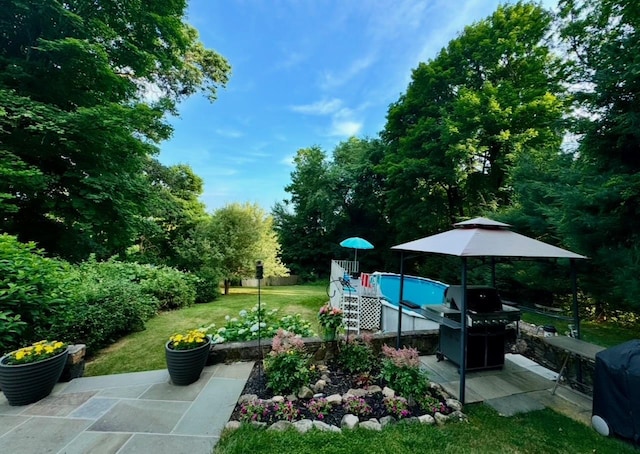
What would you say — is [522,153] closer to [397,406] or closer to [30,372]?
[397,406]

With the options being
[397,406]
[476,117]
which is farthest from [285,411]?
[476,117]

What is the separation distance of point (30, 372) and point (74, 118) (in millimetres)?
4789

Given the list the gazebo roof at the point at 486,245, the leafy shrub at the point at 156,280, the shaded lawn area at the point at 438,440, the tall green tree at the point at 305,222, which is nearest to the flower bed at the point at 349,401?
the shaded lawn area at the point at 438,440

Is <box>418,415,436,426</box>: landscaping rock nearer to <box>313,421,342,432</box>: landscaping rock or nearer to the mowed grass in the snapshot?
<box>313,421,342,432</box>: landscaping rock

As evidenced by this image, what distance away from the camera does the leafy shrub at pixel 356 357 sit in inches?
129

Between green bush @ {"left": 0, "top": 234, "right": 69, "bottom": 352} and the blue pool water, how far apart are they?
711 cm

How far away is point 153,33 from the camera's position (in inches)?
264

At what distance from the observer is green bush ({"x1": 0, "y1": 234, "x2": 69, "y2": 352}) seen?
2949 mm

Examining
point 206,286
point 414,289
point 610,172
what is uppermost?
point 610,172

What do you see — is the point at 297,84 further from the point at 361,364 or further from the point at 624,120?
the point at 361,364

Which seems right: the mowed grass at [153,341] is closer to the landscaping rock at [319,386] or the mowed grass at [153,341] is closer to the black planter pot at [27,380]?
the black planter pot at [27,380]

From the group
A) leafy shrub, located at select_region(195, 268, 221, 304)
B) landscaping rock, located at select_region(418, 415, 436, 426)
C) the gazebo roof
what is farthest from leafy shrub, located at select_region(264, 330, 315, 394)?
leafy shrub, located at select_region(195, 268, 221, 304)

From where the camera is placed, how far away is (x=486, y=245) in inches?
113

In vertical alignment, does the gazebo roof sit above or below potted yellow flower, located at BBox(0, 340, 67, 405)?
above
